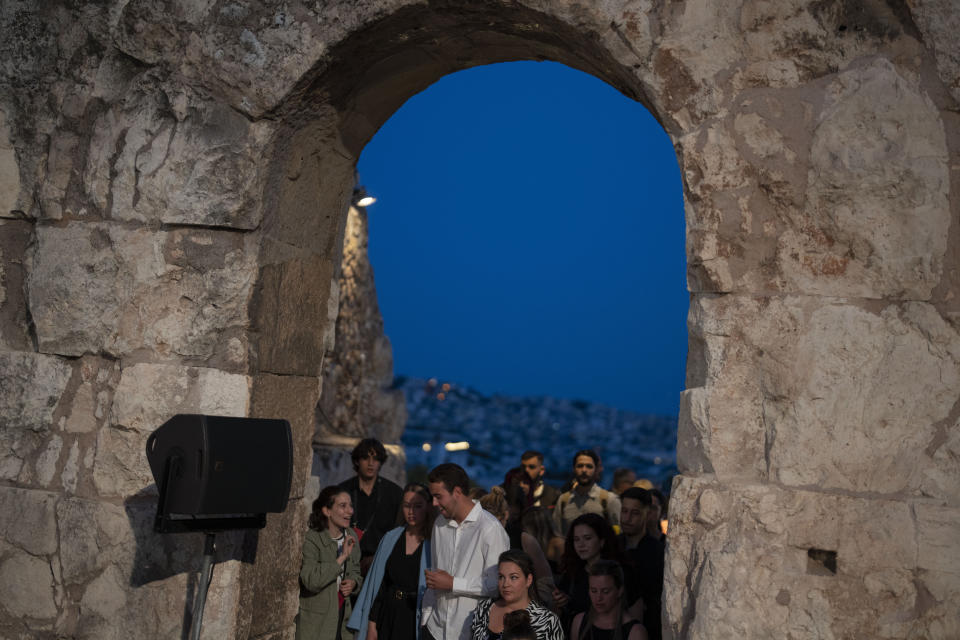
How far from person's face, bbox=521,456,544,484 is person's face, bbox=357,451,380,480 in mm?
1333

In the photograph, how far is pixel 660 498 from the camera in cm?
561

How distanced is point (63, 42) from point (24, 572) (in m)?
1.93

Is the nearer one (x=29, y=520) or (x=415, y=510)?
(x=29, y=520)

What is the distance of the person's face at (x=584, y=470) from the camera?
5363 mm

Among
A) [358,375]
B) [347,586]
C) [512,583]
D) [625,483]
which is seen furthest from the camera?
[358,375]

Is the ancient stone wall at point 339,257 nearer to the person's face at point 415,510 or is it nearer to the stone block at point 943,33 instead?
the stone block at point 943,33

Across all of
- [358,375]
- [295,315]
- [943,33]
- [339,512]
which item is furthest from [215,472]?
[358,375]

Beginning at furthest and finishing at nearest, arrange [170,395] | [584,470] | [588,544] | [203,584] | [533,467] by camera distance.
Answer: [533,467], [584,470], [588,544], [170,395], [203,584]

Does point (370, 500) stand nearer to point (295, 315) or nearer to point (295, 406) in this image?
point (295, 406)

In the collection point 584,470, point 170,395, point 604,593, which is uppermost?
point 170,395

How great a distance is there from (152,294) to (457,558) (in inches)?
60.6

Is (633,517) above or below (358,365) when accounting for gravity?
below

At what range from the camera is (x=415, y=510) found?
13.3ft

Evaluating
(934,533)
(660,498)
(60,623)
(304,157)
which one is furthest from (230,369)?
(660,498)
